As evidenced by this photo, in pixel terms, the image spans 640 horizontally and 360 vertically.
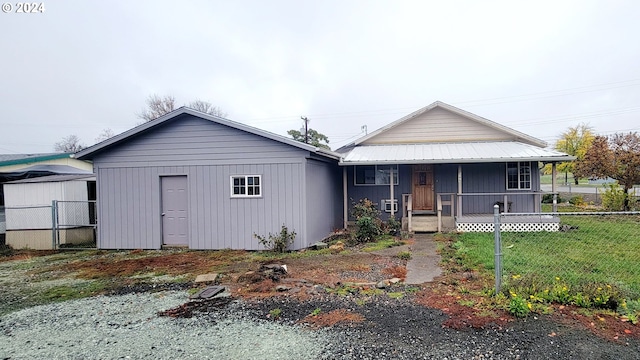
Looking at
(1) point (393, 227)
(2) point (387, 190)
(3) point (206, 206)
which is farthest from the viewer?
(2) point (387, 190)

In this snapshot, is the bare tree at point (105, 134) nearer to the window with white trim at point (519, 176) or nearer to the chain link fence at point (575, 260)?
the window with white trim at point (519, 176)

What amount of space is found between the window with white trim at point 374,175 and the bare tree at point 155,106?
35624 millimetres

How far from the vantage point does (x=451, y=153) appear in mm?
12953

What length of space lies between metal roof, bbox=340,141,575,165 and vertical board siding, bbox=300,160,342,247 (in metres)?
0.89

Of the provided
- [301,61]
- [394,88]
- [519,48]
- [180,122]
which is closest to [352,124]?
[394,88]

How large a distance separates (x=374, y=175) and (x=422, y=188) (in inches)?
76.7

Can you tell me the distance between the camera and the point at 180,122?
10586mm

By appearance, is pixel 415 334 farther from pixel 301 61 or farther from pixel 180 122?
pixel 301 61

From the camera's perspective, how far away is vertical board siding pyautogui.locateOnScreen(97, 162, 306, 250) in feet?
33.1

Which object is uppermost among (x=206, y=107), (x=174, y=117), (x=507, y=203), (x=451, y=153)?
(x=206, y=107)

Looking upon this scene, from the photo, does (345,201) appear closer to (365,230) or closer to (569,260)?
(365,230)

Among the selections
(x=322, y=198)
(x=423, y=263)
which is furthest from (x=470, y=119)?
(x=423, y=263)

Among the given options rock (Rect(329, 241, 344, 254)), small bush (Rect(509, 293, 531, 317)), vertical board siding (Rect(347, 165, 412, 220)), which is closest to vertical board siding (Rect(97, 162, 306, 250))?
rock (Rect(329, 241, 344, 254))

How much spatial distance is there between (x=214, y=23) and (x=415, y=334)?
16463mm
